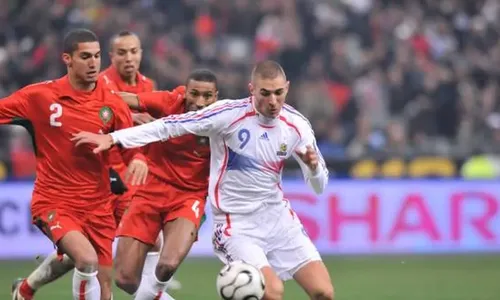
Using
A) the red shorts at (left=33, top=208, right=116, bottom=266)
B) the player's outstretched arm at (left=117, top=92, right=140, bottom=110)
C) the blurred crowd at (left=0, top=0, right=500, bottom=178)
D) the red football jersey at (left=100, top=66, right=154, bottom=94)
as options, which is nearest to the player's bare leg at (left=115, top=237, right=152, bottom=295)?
the red shorts at (left=33, top=208, right=116, bottom=266)

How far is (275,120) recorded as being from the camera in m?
9.18

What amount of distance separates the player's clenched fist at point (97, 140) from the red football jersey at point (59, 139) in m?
0.40

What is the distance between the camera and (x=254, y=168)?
916cm

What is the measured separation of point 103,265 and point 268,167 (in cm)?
159

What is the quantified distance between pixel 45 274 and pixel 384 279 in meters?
4.61

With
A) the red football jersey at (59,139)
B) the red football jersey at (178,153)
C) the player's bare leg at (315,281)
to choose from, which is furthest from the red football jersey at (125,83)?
the player's bare leg at (315,281)

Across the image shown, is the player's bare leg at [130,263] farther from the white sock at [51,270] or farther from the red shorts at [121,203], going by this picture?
the red shorts at [121,203]

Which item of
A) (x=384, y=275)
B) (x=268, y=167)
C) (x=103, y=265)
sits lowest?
(x=384, y=275)

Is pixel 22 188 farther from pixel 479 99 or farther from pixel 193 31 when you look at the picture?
pixel 479 99

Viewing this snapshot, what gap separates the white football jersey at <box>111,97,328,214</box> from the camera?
29.8 ft

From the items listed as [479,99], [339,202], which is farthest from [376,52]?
[339,202]

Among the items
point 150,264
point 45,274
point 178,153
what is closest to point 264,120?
point 178,153

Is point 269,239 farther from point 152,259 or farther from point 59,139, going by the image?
point 152,259

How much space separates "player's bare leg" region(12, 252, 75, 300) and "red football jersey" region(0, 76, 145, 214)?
2.91ft
